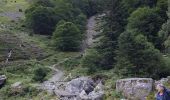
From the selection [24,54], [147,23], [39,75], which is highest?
[147,23]

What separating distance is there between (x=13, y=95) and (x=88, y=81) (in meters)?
13.9

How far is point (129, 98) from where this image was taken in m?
40.7

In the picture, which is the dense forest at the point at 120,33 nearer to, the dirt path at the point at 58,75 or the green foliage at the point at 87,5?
the dirt path at the point at 58,75

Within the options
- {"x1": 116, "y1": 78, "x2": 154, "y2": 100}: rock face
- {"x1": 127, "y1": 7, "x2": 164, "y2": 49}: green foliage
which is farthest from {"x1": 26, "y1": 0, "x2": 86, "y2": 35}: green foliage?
{"x1": 116, "y1": 78, "x2": 154, "y2": 100}: rock face

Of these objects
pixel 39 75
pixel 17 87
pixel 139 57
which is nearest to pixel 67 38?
pixel 39 75

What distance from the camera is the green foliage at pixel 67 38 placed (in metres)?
104

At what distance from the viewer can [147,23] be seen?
8031cm

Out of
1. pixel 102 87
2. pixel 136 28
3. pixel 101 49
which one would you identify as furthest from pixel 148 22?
pixel 102 87

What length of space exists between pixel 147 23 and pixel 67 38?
29157 millimetres

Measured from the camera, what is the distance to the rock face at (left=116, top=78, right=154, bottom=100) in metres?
40.4

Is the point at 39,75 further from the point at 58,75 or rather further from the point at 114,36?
the point at 114,36

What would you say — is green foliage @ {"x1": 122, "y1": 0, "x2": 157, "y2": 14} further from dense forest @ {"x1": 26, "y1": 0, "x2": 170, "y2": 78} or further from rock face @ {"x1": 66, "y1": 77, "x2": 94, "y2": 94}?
rock face @ {"x1": 66, "y1": 77, "x2": 94, "y2": 94}

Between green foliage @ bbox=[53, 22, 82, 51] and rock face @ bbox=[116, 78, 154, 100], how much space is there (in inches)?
2426

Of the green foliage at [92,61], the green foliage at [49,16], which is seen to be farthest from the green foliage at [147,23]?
the green foliage at [49,16]
